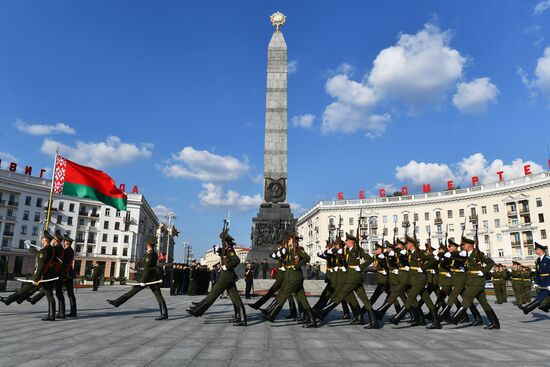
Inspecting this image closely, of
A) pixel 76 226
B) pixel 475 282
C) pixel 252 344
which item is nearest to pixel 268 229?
pixel 475 282

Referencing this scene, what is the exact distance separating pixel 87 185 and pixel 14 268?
176 feet

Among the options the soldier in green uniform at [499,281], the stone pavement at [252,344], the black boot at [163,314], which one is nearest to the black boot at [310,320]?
the stone pavement at [252,344]

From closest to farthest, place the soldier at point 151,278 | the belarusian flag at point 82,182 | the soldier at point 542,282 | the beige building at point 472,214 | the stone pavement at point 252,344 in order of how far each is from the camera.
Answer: the stone pavement at point 252,344 → the soldier at point 151,278 → the soldier at point 542,282 → the belarusian flag at point 82,182 → the beige building at point 472,214

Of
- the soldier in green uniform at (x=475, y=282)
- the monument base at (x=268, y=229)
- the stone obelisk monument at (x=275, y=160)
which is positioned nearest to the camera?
the soldier in green uniform at (x=475, y=282)

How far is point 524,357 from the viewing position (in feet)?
17.5

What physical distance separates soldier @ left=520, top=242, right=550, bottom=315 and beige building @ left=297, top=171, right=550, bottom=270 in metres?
33.6

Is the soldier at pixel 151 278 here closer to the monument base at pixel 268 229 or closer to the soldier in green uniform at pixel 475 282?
the soldier in green uniform at pixel 475 282

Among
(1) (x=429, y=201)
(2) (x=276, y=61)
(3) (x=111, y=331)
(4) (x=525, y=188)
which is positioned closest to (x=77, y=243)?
(2) (x=276, y=61)

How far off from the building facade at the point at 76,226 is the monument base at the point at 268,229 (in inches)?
1372

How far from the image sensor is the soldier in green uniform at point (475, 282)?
8438 millimetres

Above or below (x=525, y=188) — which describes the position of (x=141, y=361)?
below

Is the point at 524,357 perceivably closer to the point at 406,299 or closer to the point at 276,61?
the point at 406,299

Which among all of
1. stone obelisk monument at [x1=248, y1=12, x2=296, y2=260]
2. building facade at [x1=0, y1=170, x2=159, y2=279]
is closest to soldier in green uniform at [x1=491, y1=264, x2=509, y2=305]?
stone obelisk monument at [x1=248, y1=12, x2=296, y2=260]

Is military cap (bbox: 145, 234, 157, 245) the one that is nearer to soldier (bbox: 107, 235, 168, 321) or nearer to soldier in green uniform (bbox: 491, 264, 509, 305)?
soldier (bbox: 107, 235, 168, 321)
